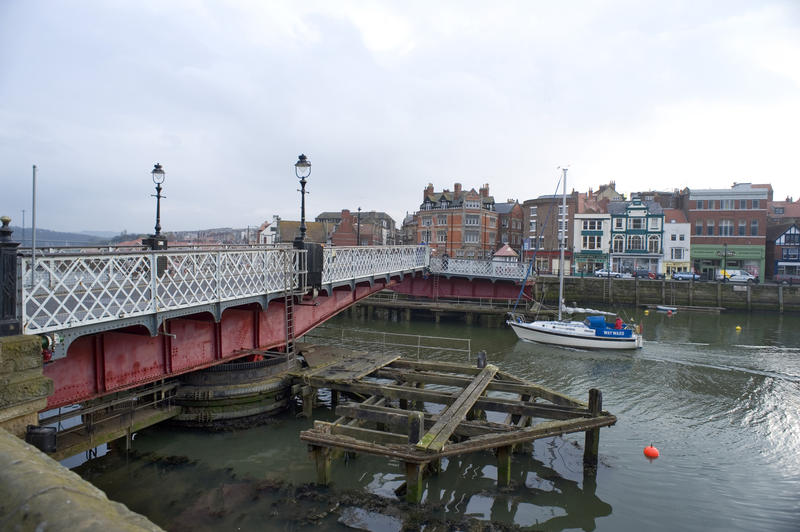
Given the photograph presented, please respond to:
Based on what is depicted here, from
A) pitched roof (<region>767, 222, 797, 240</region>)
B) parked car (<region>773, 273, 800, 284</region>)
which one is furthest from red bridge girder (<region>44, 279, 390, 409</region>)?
pitched roof (<region>767, 222, 797, 240</region>)

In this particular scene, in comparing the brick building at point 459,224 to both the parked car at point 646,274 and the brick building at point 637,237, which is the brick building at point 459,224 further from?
the parked car at point 646,274

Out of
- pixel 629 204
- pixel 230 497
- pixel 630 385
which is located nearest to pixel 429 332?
pixel 630 385

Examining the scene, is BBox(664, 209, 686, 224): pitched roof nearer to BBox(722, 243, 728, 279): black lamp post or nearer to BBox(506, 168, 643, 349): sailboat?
BBox(722, 243, 728, 279): black lamp post

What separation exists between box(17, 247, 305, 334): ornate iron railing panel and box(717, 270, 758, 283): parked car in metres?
57.6

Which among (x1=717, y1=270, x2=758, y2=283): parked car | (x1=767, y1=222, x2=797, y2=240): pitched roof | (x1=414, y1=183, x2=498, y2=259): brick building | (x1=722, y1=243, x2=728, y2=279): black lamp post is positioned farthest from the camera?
(x1=414, y1=183, x2=498, y2=259): brick building

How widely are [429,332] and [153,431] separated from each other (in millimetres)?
22097

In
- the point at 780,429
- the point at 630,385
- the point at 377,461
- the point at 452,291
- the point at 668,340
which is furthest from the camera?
the point at 452,291

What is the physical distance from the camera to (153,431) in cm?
1466

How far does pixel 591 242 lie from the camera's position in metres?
66.7

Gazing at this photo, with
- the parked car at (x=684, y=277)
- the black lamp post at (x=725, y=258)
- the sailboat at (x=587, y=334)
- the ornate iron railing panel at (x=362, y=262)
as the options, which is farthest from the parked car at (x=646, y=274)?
the ornate iron railing panel at (x=362, y=262)

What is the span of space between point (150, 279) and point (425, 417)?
25.6 ft

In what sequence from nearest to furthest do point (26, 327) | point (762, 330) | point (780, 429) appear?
1. point (26, 327)
2. point (780, 429)
3. point (762, 330)

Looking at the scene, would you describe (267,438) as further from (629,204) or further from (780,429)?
(629,204)

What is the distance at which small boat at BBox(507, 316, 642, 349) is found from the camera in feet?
95.2
